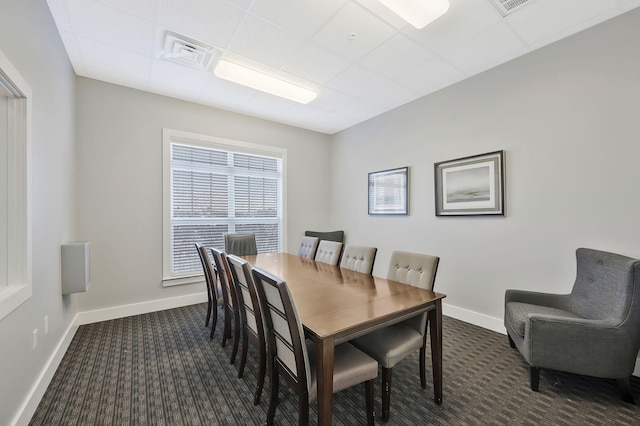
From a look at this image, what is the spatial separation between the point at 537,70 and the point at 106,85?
4793mm

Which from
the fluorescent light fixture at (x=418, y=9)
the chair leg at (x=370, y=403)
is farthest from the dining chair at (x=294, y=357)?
the fluorescent light fixture at (x=418, y=9)

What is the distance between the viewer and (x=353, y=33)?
7.88 ft

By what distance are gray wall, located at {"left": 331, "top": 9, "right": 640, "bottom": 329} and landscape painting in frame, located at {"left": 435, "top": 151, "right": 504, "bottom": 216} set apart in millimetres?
89

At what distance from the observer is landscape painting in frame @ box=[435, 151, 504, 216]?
297cm

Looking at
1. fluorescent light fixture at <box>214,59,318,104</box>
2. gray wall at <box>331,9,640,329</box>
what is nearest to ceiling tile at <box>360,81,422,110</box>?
gray wall at <box>331,9,640,329</box>

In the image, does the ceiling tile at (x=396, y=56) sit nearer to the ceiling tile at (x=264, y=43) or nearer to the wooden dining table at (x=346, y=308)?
the ceiling tile at (x=264, y=43)

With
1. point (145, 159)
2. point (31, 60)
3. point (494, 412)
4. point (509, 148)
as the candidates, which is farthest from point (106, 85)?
point (494, 412)

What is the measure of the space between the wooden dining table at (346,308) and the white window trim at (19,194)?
168cm

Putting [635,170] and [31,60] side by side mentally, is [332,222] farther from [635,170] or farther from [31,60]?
[31,60]

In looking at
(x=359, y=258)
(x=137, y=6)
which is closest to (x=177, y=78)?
(x=137, y=6)

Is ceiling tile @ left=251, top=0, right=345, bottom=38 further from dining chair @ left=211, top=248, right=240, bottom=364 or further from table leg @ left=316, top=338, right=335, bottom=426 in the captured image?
table leg @ left=316, top=338, right=335, bottom=426

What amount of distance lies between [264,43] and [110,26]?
1293 mm

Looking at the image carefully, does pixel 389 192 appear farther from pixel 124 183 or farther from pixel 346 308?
pixel 124 183

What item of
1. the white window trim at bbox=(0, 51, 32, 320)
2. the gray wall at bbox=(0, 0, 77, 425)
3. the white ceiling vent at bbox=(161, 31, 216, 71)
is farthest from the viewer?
the white ceiling vent at bbox=(161, 31, 216, 71)
